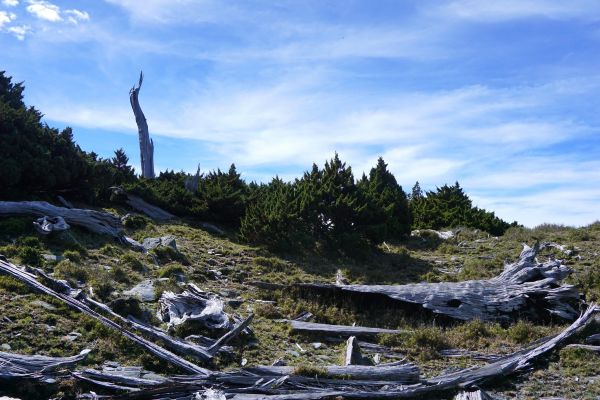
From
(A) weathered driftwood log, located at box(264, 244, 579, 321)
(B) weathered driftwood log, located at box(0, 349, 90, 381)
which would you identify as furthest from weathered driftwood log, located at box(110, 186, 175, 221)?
(B) weathered driftwood log, located at box(0, 349, 90, 381)

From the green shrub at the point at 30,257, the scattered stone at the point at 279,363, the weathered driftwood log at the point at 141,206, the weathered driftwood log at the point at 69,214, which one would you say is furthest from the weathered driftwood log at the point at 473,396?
the weathered driftwood log at the point at 141,206

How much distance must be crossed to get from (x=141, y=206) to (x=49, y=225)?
8.68 metres

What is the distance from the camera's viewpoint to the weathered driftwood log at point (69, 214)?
15.5 metres

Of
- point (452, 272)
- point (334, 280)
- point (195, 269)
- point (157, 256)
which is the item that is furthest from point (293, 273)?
point (452, 272)

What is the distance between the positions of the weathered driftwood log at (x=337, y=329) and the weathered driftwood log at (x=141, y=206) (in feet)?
42.0

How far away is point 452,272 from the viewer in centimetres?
1719

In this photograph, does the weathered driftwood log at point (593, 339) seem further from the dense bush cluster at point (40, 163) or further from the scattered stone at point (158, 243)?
the dense bush cluster at point (40, 163)

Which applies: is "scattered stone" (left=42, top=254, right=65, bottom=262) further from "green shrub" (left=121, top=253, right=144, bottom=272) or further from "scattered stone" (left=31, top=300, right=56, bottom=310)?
"scattered stone" (left=31, top=300, right=56, bottom=310)

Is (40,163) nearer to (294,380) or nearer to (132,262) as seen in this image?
(132,262)

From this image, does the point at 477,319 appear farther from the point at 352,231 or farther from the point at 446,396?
the point at 352,231

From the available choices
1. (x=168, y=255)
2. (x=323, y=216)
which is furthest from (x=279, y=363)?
(x=323, y=216)

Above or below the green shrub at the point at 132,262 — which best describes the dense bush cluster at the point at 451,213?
above

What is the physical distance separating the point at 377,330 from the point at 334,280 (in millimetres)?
4614

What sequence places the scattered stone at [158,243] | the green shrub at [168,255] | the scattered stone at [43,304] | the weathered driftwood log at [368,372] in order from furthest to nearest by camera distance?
the scattered stone at [158,243] → the green shrub at [168,255] → the scattered stone at [43,304] → the weathered driftwood log at [368,372]
